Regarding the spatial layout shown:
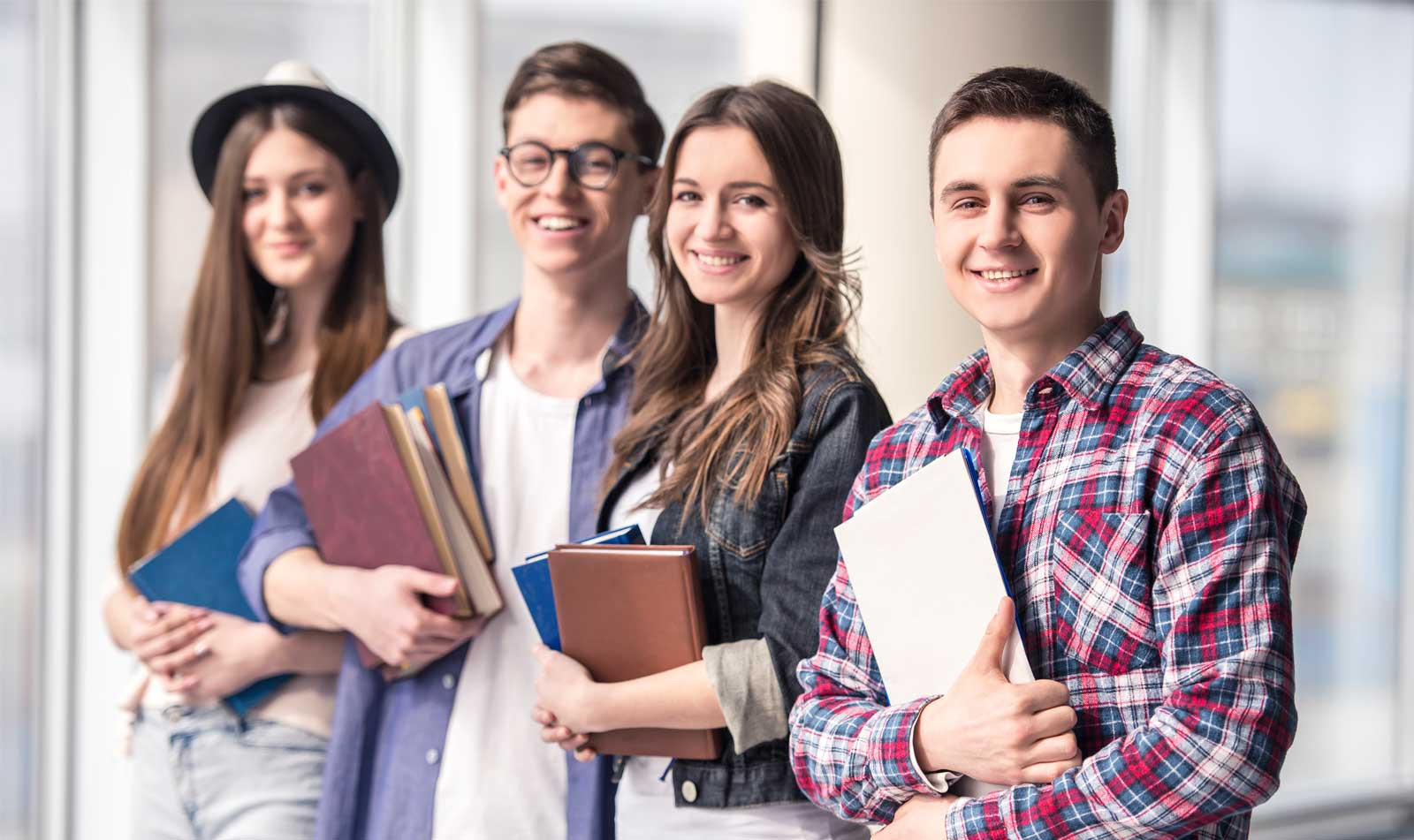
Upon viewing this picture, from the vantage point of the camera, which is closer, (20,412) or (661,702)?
(661,702)

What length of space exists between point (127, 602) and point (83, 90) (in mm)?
1811

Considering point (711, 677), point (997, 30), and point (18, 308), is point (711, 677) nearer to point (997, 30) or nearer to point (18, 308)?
point (997, 30)

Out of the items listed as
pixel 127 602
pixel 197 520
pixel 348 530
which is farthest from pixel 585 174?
pixel 127 602

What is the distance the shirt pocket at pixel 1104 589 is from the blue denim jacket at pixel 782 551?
37 cm

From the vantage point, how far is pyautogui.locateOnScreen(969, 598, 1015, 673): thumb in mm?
1118

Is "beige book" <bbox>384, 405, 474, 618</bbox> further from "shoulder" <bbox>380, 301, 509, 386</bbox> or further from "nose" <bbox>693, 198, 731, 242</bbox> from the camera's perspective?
"nose" <bbox>693, 198, 731, 242</bbox>

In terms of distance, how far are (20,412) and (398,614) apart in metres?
2.17

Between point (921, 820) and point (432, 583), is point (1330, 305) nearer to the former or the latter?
point (432, 583)

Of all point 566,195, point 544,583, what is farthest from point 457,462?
point 566,195

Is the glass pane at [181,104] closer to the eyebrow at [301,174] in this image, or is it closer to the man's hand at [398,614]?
the eyebrow at [301,174]

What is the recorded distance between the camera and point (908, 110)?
219cm

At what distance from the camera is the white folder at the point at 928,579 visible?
114 centimetres

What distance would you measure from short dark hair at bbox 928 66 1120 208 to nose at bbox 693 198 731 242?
0.41 m

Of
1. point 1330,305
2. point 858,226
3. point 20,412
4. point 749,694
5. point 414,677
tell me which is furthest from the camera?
point 1330,305
